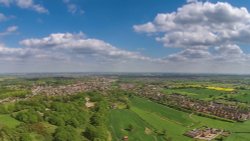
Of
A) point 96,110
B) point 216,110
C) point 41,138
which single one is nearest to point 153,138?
point 41,138

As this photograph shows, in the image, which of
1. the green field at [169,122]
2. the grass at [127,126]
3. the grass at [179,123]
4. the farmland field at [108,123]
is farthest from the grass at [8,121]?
the grass at [179,123]

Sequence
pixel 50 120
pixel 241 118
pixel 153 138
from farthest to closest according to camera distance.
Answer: pixel 241 118 < pixel 50 120 < pixel 153 138

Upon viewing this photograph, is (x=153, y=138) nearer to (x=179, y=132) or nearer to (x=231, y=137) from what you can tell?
(x=179, y=132)

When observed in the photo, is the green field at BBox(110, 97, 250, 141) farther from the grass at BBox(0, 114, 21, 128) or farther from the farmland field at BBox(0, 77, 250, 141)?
the grass at BBox(0, 114, 21, 128)

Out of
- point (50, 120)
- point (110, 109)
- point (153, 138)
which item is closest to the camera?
point (153, 138)

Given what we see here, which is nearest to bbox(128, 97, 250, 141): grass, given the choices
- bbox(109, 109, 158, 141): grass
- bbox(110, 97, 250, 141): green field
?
bbox(110, 97, 250, 141): green field

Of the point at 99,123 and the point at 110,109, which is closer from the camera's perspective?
the point at 99,123

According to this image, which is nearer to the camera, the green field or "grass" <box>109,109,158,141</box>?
"grass" <box>109,109,158,141</box>

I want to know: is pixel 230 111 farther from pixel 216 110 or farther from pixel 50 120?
pixel 50 120

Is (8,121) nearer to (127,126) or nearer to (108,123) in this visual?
(108,123)

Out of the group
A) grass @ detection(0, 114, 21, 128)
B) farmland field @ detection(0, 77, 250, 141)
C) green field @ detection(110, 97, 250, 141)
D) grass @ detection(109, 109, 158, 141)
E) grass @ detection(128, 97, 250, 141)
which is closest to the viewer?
farmland field @ detection(0, 77, 250, 141)
